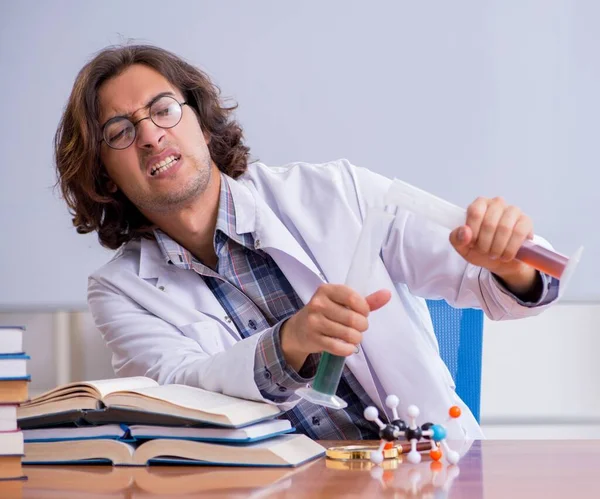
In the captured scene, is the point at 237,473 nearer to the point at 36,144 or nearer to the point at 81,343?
the point at 81,343

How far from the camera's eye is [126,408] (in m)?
0.98

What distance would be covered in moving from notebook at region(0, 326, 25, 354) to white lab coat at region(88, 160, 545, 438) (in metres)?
0.44

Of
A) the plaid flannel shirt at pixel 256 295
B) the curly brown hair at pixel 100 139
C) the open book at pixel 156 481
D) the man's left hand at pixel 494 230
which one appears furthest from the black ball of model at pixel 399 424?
the curly brown hair at pixel 100 139

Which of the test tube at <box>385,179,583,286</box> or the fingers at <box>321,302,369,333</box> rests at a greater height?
the test tube at <box>385,179,583,286</box>

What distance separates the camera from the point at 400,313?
1.47 meters

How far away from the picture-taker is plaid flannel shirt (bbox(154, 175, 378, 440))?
4.89 feet

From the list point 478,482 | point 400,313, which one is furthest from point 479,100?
point 478,482

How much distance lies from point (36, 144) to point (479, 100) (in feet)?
3.77

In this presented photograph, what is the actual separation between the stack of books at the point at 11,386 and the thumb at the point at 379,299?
38 cm

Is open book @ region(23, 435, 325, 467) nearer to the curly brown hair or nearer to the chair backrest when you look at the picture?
the chair backrest

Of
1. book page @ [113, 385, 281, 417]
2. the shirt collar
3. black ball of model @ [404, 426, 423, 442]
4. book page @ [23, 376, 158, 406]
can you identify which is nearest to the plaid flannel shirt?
the shirt collar

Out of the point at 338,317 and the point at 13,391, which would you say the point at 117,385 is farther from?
the point at 338,317

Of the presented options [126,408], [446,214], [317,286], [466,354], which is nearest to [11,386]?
[126,408]

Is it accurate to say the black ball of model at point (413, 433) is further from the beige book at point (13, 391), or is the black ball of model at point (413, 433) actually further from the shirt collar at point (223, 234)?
the shirt collar at point (223, 234)
